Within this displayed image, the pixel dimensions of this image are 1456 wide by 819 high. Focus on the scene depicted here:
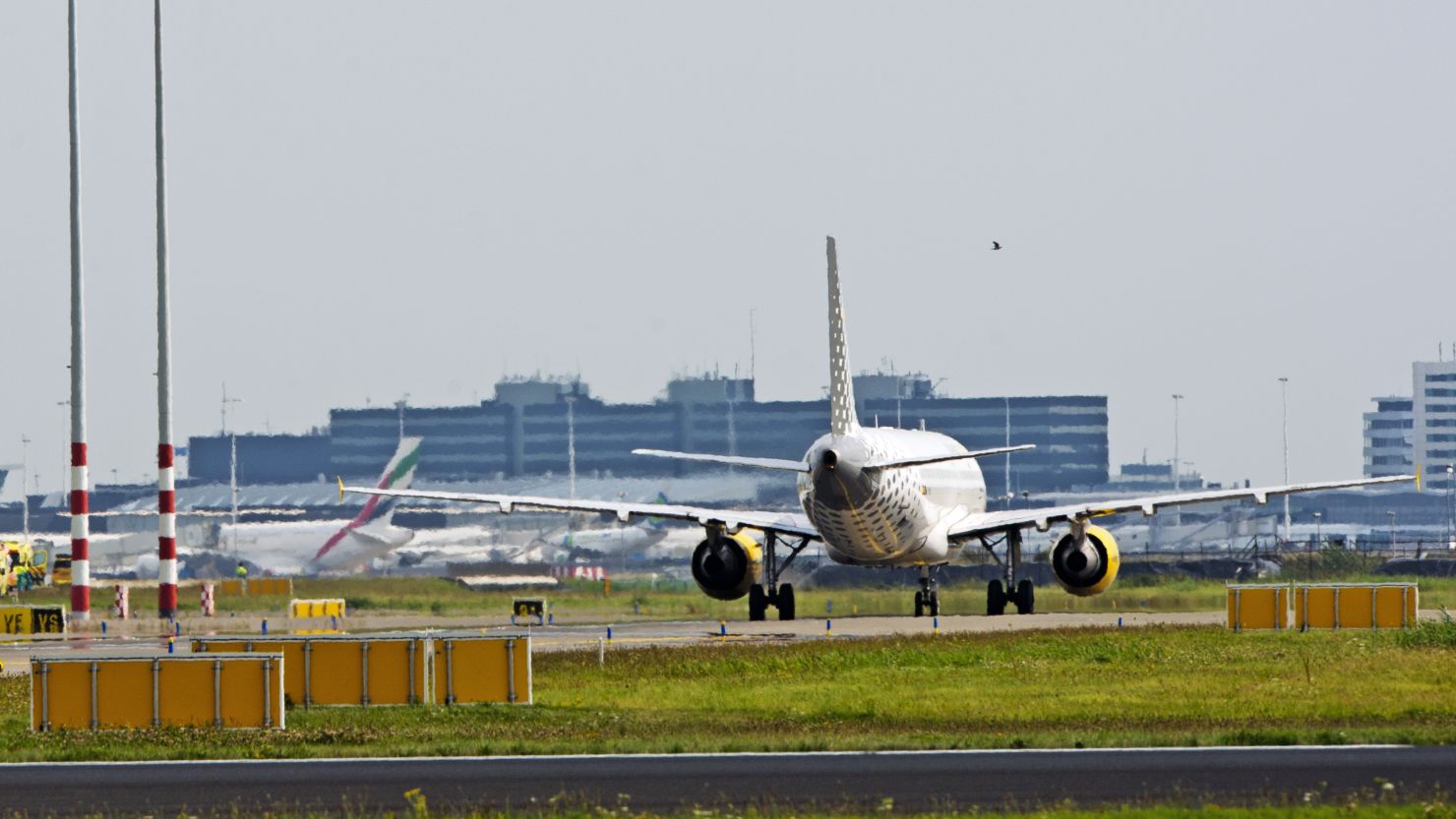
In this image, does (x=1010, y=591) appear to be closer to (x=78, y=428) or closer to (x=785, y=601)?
(x=785, y=601)

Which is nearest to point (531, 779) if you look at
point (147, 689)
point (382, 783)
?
point (382, 783)

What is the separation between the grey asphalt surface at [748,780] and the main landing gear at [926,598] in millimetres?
36571

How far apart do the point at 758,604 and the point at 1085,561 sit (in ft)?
29.9

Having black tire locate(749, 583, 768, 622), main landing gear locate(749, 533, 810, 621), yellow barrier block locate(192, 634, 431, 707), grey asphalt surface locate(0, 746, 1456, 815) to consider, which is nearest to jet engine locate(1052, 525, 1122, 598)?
main landing gear locate(749, 533, 810, 621)

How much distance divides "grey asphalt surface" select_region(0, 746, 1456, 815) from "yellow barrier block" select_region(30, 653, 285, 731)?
3.87 meters

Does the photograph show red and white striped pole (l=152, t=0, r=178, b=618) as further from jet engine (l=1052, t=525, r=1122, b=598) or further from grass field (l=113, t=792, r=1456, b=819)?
grass field (l=113, t=792, r=1456, b=819)

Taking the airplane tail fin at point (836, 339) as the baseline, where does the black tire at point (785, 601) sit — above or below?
below

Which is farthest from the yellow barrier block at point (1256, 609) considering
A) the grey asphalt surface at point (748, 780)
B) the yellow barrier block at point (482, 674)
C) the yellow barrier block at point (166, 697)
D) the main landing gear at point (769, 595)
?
the yellow barrier block at point (166, 697)

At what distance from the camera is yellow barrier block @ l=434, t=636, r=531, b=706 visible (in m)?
34.7

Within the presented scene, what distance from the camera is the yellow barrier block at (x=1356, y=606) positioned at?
5288 centimetres

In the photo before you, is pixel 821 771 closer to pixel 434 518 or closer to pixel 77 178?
pixel 77 178

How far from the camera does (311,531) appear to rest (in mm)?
132000

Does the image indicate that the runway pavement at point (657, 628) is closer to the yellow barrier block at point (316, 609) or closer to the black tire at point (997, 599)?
the yellow barrier block at point (316, 609)

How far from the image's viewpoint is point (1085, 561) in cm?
6269
